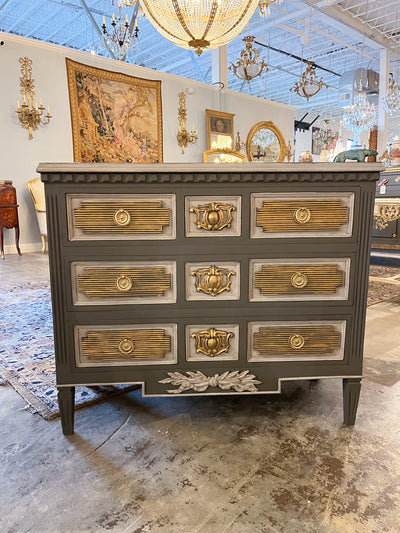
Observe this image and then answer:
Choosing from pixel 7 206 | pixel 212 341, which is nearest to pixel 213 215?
pixel 212 341

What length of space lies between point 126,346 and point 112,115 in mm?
7322

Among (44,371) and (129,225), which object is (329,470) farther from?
(44,371)

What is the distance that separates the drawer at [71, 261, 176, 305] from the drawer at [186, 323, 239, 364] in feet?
0.58

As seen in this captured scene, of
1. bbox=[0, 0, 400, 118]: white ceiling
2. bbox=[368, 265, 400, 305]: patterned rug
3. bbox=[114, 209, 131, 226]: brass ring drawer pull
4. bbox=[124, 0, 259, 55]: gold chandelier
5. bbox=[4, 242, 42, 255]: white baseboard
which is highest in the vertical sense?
bbox=[0, 0, 400, 118]: white ceiling

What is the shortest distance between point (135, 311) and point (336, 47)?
12.9 m

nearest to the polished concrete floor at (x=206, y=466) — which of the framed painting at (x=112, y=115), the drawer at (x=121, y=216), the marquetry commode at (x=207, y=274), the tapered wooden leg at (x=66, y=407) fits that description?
the tapered wooden leg at (x=66, y=407)

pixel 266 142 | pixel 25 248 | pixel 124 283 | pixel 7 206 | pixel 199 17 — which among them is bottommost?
pixel 25 248

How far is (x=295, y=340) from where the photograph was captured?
159 cm

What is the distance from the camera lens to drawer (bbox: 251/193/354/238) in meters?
1.49

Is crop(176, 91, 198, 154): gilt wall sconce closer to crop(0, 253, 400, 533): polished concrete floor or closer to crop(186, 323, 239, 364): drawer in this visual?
crop(0, 253, 400, 533): polished concrete floor

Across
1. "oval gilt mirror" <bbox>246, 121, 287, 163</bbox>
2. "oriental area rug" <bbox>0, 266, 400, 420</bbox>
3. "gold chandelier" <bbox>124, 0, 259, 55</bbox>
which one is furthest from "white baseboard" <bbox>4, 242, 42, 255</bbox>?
"oval gilt mirror" <bbox>246, 121, 287, 163</bbox>

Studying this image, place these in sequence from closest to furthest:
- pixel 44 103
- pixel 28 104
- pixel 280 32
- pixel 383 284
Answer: pixel 383 284
pixel 28 104
pixel 44 103
pixel 280 32

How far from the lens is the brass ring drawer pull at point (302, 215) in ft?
4.91

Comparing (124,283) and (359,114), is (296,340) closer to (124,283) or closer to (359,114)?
(124,283)
